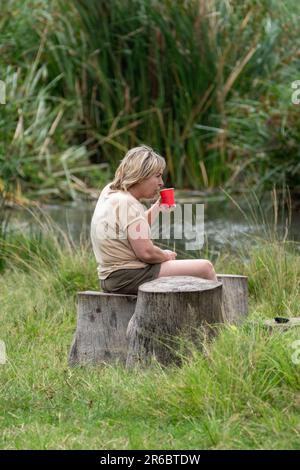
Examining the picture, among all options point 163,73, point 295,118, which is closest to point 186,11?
point 163,73

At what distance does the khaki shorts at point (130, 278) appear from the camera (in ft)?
20.9

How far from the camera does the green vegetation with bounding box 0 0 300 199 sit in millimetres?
12453

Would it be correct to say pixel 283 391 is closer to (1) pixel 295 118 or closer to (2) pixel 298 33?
(1) pixel 295 118

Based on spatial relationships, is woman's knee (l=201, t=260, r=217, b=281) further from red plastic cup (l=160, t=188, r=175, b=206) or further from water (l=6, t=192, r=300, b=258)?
water (l=6, t=192, r=300, b=258)

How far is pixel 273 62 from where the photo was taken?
12.8 meters

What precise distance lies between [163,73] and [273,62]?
123 centimetres

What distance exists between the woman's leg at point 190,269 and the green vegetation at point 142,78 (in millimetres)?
5733

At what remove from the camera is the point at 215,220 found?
436 inches

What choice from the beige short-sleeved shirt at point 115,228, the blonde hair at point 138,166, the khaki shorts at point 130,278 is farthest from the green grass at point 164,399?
the blonde hair at point 138,166

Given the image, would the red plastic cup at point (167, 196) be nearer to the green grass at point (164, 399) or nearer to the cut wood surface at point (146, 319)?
the cut wood surface at point (146, 319)

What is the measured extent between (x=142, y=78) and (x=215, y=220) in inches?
97.7

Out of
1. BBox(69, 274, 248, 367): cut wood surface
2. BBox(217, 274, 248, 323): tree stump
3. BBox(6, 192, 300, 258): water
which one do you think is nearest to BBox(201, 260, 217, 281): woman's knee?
BBox(69, 274, 248, 367): cut wood surface

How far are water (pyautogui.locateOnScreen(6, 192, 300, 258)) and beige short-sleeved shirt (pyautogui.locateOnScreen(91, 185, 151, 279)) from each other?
8.50 feet
